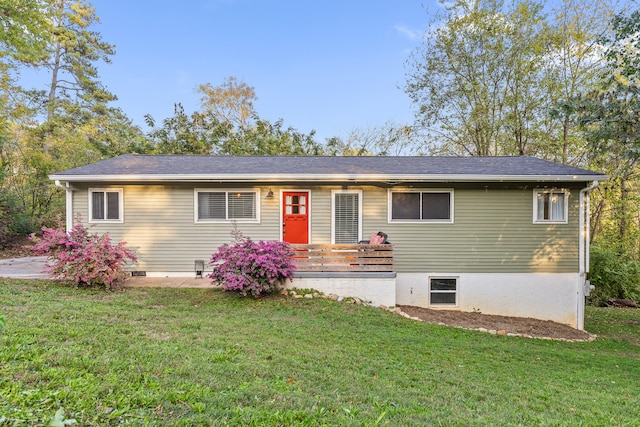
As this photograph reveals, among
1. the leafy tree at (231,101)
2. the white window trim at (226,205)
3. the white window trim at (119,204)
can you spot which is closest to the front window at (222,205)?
the white window trim at (226,205)

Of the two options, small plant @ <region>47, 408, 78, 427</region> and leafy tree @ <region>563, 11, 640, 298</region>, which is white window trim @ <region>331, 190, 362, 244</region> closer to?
leafy tree @ <region>563, 11, 640, 298</region>

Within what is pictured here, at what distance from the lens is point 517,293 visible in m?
7.75

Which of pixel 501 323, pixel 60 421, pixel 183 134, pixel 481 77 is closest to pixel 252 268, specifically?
pixel 60 421

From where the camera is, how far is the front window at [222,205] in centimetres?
789

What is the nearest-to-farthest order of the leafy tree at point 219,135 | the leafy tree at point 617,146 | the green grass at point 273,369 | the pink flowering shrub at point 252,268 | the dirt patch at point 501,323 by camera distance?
the green grass at point 273,369 → the leafy tree at point 617,146 → the pink flowering shrub at point 252,268 → the dirt patch at point 501,323 → the leafy tree at point 219,135

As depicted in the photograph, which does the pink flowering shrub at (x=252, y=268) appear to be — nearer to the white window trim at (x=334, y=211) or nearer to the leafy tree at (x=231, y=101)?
the white window trim at (x=334, y=211)

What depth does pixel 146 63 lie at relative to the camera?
17.5 m

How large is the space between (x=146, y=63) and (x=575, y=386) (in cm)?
2132

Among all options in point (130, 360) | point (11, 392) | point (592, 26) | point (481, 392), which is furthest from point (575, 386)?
point (592, 26)

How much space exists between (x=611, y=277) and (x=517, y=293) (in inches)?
258

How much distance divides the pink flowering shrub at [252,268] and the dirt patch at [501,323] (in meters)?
2.99

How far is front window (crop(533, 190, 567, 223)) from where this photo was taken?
7.69 m

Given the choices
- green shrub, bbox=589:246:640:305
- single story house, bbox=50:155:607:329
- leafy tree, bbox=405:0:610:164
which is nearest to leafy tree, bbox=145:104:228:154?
single story house, bbox=50:155:607:329

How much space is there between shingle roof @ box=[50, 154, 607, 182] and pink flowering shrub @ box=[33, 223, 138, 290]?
1550 mm
